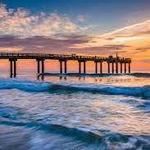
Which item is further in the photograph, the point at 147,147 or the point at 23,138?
the point at 23,138

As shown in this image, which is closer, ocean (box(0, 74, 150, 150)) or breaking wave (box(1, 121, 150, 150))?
breaking wave (box(1, 121, 150, 150))

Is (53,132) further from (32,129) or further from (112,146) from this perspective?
(112,146)

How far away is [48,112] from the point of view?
14.8 meters

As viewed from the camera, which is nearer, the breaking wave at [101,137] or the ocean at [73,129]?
the breaking wave at [101,137]

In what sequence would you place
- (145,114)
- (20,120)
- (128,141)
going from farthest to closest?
(145,114), (20,120), (128,141)

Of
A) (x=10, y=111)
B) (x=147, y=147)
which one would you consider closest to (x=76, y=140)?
(x=147, y=147)

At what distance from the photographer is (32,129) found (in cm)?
1108

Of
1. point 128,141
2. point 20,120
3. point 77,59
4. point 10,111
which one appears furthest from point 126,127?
point 77,59

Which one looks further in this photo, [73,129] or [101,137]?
[73,129]

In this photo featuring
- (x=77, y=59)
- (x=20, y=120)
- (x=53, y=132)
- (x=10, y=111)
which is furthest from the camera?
(x=77, y=59)

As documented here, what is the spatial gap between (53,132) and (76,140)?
1.34 meters

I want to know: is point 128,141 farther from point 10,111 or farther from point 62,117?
point 10,111

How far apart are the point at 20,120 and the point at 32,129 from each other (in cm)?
182

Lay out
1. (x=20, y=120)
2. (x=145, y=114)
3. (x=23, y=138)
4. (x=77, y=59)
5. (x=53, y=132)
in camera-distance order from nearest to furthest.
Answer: (x=23, y=138), (x=53, y=132), (x=20, y=120), (x=145, y=114), (x=77, y=59)
